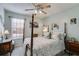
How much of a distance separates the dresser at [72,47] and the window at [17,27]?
34.2 inches

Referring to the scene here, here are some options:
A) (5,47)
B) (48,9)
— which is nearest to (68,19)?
(48,9)

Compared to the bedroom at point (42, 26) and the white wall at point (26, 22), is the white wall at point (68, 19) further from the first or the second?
the white wall at point (26, 22)

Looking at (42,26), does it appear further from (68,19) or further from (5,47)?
(5,47)

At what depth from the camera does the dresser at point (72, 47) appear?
2068 mm

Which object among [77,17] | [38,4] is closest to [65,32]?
[77,17]

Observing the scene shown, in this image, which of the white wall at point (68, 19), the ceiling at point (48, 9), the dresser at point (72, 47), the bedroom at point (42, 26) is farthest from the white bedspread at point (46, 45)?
the ceiling at point (48, 9)

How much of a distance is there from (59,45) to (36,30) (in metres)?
0.50

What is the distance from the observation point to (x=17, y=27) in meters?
2.08

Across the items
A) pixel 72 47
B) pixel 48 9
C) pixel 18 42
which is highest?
pixel 48 9

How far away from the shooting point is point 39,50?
2.07m

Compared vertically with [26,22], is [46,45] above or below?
below

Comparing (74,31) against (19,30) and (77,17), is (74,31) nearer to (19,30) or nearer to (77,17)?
(77,17)

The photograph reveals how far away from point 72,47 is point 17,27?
1.07 metres

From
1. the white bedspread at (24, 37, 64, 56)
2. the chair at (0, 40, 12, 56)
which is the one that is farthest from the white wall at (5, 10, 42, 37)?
the chair at (0, 40, 12, 56)
